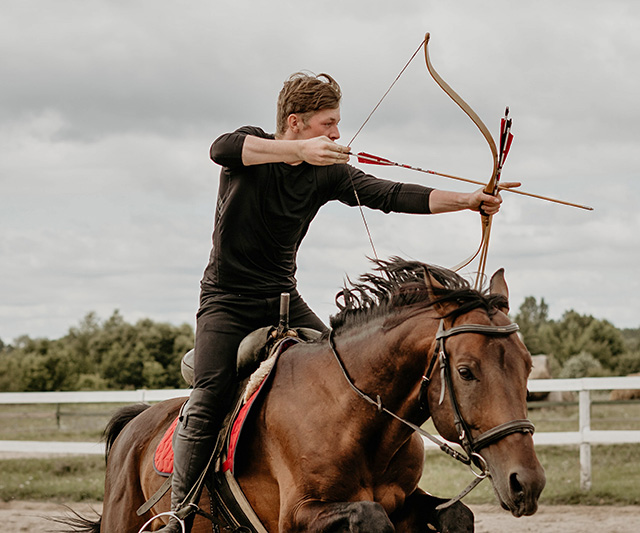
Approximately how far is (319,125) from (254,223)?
2.21 feet

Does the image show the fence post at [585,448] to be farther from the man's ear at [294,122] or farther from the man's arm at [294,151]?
the man's arm at [294,151]

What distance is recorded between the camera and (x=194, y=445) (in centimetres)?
442

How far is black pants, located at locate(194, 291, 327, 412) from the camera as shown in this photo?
4.50 metres

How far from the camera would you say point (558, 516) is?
360 inches

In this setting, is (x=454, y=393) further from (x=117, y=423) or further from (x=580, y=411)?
(x=580, y=411)

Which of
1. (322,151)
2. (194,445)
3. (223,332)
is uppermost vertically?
(322,151)

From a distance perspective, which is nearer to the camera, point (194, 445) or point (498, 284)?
point (498, 284)

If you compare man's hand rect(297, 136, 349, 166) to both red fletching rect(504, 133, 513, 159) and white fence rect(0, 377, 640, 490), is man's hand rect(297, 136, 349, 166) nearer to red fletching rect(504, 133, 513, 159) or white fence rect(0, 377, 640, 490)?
red fletching rect(504, 133, 513, 159)

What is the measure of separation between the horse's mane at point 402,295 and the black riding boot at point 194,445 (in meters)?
0.88

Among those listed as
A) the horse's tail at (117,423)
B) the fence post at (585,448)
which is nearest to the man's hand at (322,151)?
the horse's tail at (117,423)

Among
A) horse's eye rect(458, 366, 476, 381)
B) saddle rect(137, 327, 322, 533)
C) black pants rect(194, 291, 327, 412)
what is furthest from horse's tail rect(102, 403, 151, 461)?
horse's eye rect(458, 366, 476, 381)

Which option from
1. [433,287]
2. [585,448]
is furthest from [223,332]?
[585,448]

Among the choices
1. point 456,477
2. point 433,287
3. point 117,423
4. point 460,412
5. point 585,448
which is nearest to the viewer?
point 460,412

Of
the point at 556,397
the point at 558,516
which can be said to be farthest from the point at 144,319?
the point at 558,516
